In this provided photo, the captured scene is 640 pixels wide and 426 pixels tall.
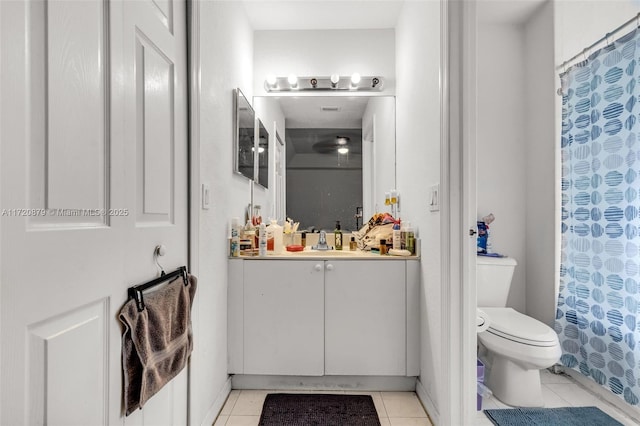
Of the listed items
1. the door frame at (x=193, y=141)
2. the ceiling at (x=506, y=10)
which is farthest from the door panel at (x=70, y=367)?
the ceiling at (x=506, y=10)

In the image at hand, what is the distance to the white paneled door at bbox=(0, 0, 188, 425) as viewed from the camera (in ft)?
1.98

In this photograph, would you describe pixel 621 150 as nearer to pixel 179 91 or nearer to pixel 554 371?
pixel 554 371

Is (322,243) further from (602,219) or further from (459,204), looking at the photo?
(602,219)

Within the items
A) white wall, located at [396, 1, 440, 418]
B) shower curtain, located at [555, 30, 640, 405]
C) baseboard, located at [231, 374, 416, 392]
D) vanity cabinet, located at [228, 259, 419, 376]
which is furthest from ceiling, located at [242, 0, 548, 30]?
baseboard, located at [231, 374, 416, 392]

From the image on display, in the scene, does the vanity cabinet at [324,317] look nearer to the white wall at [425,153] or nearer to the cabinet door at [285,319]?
the cabinet door at [285,319]

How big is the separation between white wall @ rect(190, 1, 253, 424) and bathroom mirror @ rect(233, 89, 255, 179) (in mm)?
48

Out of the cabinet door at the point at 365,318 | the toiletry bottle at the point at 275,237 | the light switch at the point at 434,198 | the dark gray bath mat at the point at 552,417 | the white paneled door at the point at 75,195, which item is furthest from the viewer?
the toiletry bottle at the point at 275,237

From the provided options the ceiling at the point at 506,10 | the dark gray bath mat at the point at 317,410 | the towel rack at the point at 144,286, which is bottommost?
the dark gray bath mat at the point at 317,410

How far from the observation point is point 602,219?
5.56 ft

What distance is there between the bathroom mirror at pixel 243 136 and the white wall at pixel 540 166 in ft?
6.36

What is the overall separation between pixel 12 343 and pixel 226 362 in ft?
4.21

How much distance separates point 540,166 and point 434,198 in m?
1.20

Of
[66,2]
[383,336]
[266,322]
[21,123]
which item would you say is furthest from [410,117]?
[21,123]

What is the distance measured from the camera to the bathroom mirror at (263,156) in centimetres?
221
